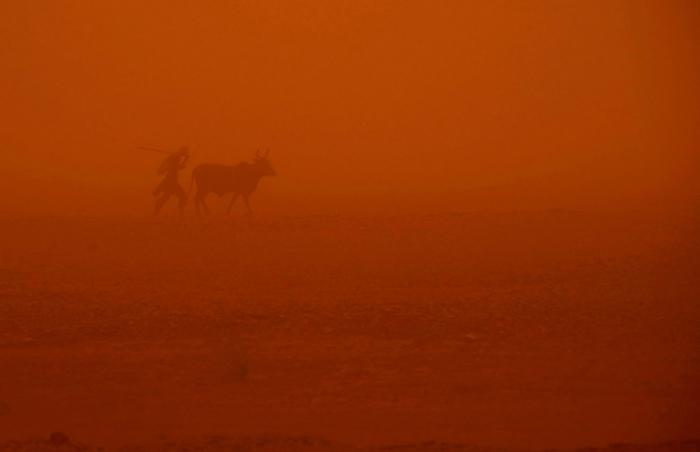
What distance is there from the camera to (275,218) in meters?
19.7

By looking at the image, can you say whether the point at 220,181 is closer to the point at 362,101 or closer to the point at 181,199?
the point at 181,199

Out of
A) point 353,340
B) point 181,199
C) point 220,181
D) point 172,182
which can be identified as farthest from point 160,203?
point 353,340

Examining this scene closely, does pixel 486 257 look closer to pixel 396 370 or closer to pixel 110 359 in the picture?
pixel 396 370

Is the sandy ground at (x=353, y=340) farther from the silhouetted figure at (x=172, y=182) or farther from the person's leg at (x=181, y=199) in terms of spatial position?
the silhouetted figure at (x=172, y=182)

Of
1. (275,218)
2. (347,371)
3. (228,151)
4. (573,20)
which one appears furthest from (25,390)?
(573,20)

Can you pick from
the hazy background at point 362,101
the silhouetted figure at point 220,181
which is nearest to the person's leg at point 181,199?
the silhouetted figure at point 220,181

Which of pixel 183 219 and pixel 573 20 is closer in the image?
pixel 183 219

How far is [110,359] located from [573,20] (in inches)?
1433

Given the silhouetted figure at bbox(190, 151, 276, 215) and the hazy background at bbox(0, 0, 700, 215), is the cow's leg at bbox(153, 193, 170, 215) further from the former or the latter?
the hazy background at bbox(0, 0, 700, 215)

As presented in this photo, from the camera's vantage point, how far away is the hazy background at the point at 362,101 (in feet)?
86.7

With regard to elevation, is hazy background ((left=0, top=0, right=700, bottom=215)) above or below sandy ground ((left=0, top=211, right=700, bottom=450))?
above

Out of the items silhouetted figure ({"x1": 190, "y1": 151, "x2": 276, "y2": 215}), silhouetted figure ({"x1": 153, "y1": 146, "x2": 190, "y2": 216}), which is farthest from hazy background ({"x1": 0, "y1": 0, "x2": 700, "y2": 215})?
silhouetted figure ({"x1": 190, "y1": 151, "x2": 276, "y2": 215})

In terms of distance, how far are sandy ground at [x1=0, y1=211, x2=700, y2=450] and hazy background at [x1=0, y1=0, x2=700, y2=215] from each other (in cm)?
577

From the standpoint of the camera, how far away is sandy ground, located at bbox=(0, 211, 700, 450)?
9.23m
